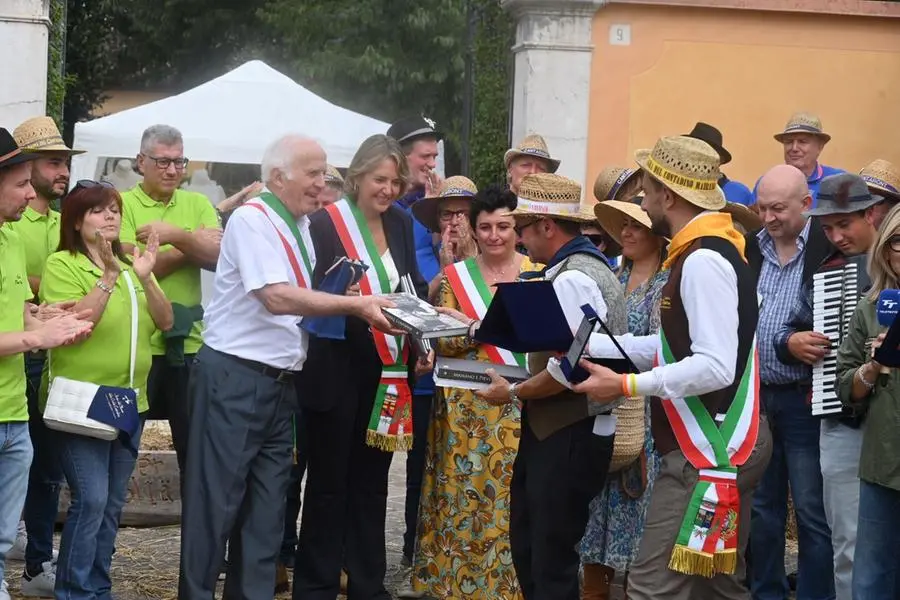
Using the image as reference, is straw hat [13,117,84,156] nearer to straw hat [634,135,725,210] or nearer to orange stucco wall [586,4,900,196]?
straw hat [634,135,725,210]

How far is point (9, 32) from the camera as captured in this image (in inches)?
409

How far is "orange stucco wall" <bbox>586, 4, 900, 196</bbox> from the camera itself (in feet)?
37.5

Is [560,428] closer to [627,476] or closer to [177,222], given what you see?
[627,476]

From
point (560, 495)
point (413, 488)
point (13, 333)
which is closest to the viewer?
point (560, 495)

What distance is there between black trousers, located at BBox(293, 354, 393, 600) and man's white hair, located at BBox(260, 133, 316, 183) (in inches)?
40.4

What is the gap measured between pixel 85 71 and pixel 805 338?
2048 centimetres

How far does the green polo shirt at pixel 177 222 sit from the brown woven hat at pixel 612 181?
6.98ft

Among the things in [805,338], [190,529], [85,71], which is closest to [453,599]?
[190,529]

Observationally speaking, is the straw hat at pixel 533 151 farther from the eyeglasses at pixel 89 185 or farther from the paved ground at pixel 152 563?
the eyeglasses at pixel 89 185

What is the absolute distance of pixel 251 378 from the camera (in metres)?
6.07

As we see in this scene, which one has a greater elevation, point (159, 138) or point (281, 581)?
point (159, 138)

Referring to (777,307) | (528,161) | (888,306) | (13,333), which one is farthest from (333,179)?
(888,306)

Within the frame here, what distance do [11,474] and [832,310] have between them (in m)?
3.62

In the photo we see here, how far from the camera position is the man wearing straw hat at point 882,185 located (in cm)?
654
